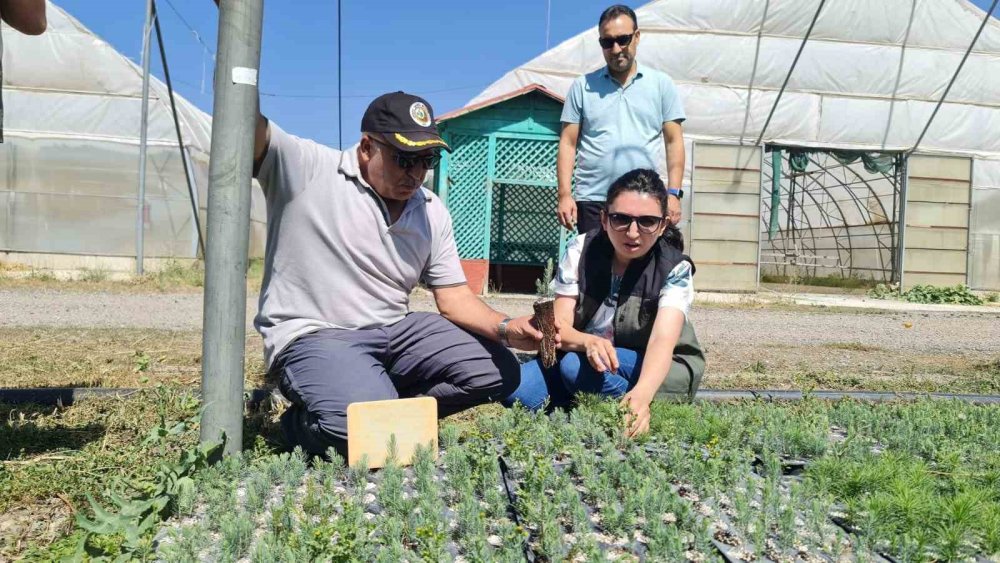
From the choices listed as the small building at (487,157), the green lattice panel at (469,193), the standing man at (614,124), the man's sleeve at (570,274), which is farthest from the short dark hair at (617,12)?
the green lattice panel at (469,193)

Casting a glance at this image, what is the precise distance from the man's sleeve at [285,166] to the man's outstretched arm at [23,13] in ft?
2.75

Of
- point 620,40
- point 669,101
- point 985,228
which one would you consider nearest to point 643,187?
point 620,40

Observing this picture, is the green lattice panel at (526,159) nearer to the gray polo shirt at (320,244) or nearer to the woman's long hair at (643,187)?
the woman's long hair at (643,187)

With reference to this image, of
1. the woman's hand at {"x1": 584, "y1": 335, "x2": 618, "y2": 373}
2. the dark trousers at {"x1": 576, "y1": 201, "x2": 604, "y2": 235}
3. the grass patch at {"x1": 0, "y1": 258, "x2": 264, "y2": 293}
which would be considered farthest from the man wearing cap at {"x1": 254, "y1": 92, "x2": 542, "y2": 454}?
the grass patch at {"x1": 0, "y1": 258, "x2": 264, "y2": 293}

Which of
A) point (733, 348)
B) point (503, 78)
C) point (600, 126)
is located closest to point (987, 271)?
point (503, 78)

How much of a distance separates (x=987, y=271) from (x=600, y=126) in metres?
13.6

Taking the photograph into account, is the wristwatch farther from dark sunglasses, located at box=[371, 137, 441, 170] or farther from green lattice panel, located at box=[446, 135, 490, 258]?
green lattice panel, located at box=[446, 135, 490, 258]

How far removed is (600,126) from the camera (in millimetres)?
4312

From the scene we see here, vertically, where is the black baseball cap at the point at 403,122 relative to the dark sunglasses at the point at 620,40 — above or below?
below

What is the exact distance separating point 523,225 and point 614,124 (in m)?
9.67

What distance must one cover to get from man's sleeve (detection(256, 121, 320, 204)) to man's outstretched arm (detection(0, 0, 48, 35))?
84cm

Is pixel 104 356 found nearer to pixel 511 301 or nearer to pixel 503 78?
pixel 511 301

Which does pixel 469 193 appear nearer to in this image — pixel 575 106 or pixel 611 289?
pixel 575 106

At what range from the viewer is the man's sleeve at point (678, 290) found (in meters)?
3.24
